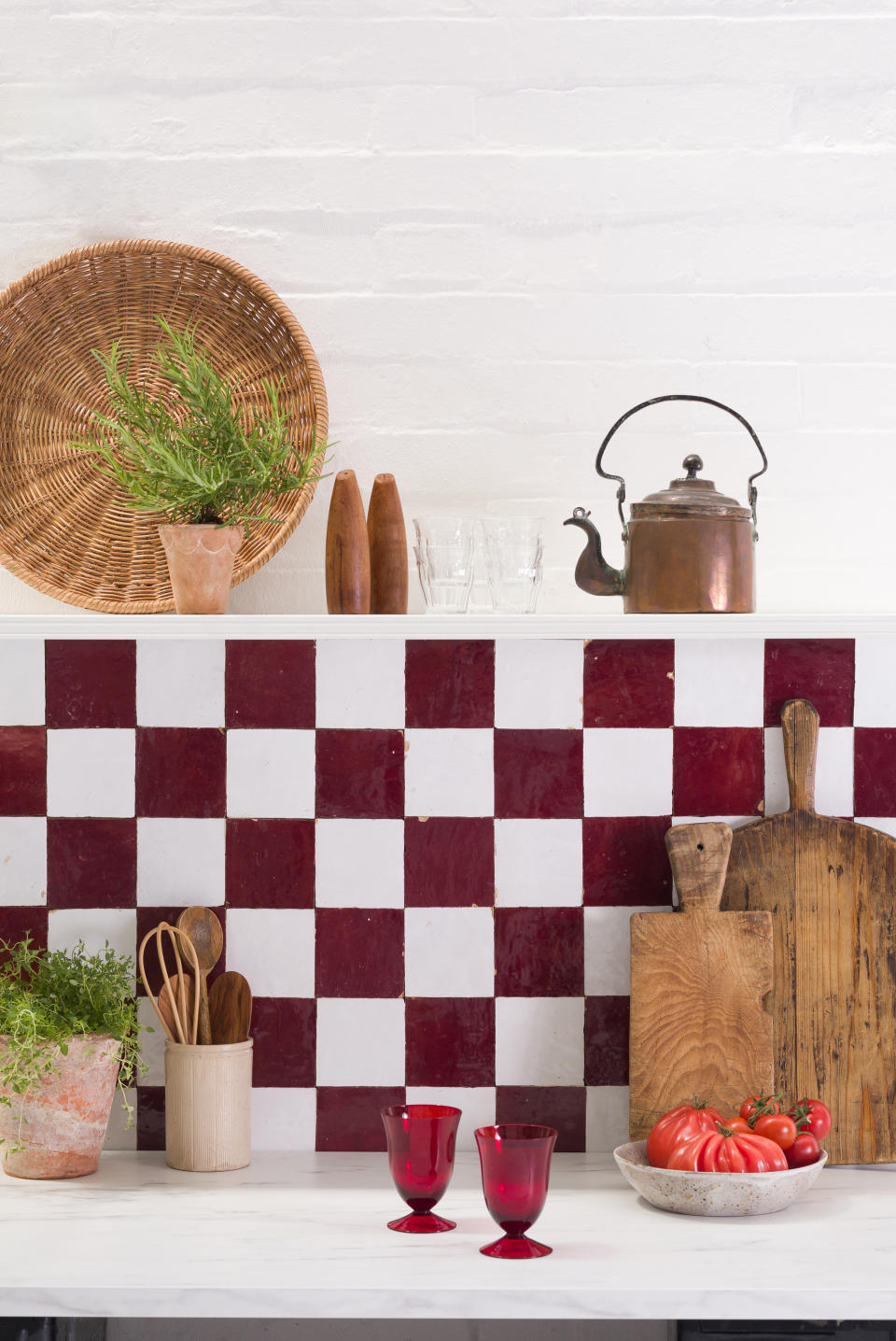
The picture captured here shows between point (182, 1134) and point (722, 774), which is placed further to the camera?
point (722, 774)

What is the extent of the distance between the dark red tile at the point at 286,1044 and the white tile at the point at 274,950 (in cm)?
2

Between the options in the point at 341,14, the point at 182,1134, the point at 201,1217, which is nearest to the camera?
the point at 201,1217

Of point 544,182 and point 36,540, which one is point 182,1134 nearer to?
point 36,540

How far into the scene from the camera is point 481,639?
1.53 m

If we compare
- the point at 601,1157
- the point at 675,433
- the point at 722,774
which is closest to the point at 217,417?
the point at 675,433

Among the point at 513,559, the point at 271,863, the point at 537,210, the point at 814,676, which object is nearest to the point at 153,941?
the point at 271,863

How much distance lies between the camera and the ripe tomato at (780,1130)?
1291mm

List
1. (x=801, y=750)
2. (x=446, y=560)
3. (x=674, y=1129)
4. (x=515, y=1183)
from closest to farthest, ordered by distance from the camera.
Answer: (x=515, y=1183) < (x=674, y=1129) < (x=446, y=560) < (x=801, y=750)

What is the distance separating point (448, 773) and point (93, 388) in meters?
0.64

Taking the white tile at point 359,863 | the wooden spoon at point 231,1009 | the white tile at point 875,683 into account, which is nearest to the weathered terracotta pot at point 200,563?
the white tile at point 359,863

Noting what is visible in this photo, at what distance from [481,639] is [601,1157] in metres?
0.64

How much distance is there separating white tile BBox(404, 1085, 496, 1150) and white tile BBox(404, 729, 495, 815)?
1.10 ft

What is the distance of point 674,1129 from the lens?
1.29 metres

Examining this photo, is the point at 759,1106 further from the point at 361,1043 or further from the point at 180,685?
the point at 180,685
